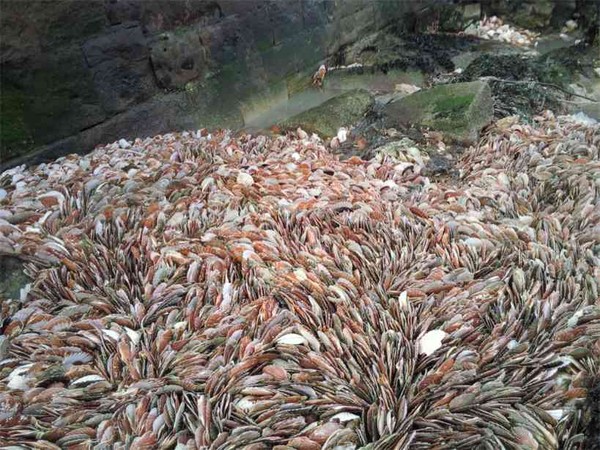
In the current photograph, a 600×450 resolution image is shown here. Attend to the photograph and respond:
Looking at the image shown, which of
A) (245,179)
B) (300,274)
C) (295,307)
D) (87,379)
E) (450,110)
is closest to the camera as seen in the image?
(87,379)

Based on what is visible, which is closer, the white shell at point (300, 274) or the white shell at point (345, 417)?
the white shell at point (345, 417)

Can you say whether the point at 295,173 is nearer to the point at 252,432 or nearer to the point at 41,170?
the point at 41,170

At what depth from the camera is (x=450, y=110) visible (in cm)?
447

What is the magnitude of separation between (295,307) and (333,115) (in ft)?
9.40

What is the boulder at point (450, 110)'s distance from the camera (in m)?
4.38

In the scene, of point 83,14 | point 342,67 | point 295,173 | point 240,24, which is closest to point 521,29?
point 342,67

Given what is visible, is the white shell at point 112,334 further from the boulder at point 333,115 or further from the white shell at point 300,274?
the boulder at point 333,115

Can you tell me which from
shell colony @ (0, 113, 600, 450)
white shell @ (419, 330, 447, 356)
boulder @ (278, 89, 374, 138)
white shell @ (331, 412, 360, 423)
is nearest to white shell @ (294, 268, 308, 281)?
shell colony @ (0, 113, 600, 450)

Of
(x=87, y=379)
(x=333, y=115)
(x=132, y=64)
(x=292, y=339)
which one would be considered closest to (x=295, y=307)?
(x=292, y=339)

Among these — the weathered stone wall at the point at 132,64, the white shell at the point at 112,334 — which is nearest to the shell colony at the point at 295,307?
the white shell at the point at 112,334

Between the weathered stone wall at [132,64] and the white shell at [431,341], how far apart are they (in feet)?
9.94

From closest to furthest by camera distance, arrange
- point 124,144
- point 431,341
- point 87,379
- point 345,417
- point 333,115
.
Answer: point 345,417 → point 87,379 → point 431,341 → point 124,144 → point 333,115

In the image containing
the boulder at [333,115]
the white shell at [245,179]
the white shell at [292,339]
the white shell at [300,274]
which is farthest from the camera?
the boulder at [333,115]

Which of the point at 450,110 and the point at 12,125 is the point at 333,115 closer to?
the point at 450,110
